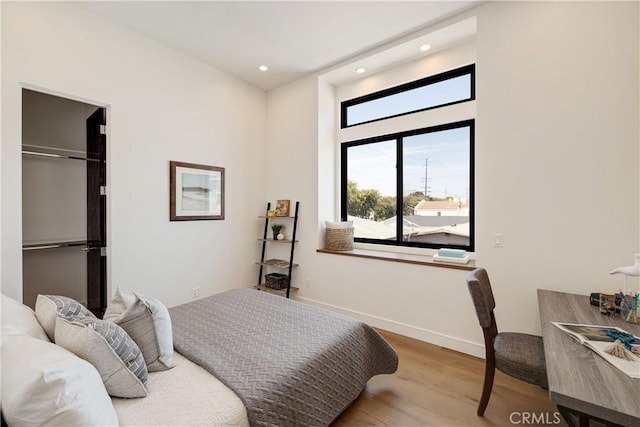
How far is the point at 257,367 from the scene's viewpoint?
55.4 inches

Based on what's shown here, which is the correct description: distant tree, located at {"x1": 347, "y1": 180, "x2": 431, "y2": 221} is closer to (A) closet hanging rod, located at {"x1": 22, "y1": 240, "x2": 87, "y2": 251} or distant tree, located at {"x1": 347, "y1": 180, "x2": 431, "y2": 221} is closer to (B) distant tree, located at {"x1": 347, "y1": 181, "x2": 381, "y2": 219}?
(B) distant tree, located at {"x1": 347, "y1": 181, "x2": 381, "y2": 219}

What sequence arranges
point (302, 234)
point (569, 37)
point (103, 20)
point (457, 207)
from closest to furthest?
point (569, 37) → point (103, 20) → point (457, 207) → point (302, 234)

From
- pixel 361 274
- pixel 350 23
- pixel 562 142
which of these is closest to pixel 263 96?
pixel 350 23

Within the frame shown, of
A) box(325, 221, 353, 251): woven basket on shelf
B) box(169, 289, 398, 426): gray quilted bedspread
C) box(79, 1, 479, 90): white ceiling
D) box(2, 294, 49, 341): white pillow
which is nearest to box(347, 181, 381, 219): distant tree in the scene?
box(325, 221, 353, 251): woven basket on shelf

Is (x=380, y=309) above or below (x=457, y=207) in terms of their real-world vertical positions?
below

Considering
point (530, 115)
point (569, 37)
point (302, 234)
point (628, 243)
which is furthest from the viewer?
point (302, 234)

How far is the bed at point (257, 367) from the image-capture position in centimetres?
115

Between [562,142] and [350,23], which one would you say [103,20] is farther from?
[562,142]

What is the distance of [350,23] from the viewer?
2.66 meters

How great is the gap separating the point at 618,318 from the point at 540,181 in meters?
1.07

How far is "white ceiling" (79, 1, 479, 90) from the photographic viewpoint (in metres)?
2.44

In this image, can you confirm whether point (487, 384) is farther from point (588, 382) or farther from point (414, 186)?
point (414, 186)

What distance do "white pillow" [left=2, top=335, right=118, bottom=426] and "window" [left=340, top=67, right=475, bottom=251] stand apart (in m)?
3.08

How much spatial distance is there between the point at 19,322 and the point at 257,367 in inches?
41.9
